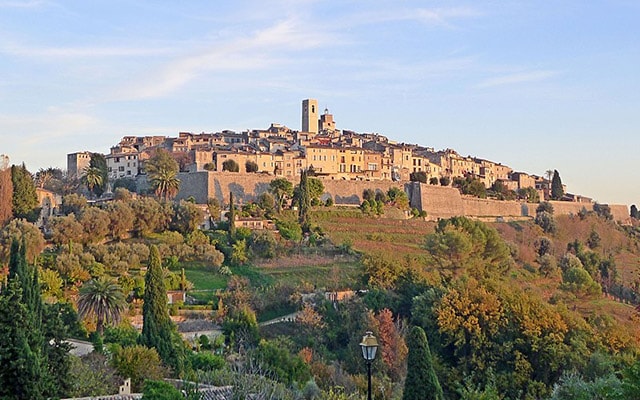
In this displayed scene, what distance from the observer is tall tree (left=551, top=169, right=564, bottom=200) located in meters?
82.6

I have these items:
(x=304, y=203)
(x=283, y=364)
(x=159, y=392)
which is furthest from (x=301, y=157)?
(x=159, y=392)

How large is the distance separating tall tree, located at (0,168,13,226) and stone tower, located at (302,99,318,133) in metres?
49.4

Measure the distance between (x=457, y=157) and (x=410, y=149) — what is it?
9273 mm

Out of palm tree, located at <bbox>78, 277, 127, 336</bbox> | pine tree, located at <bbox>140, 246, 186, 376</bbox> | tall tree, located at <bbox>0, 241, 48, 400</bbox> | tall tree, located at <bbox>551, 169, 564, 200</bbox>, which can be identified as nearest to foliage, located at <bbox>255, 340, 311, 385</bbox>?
pine tree, located at <bbox>140, 246, 186, 376</bbox>

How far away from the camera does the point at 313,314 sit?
107 feet

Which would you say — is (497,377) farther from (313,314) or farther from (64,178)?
(64,178)

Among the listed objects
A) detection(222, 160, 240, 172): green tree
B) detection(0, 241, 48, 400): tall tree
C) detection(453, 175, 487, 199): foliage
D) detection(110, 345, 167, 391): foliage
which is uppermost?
detection(222, 160, 240, 172): green tree

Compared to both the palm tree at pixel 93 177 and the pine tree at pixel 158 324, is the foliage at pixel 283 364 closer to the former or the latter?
the pine tree at pixel 158 324

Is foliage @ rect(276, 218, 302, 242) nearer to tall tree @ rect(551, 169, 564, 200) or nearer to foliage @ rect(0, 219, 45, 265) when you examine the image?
foliage @ rect(0, 219, 45, 265)

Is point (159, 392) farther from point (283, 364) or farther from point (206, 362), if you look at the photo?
point (283, 364)

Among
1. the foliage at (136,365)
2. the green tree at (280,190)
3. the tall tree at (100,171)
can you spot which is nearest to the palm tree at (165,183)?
the tall tree at (100,171)

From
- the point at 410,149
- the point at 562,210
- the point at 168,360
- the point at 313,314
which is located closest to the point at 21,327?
the point at 168,360

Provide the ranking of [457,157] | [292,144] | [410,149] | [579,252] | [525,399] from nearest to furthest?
[525,399] → [579,252] → [292,144] → [410,149] → [457,157]

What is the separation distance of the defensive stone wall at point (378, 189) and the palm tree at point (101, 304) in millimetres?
24251
